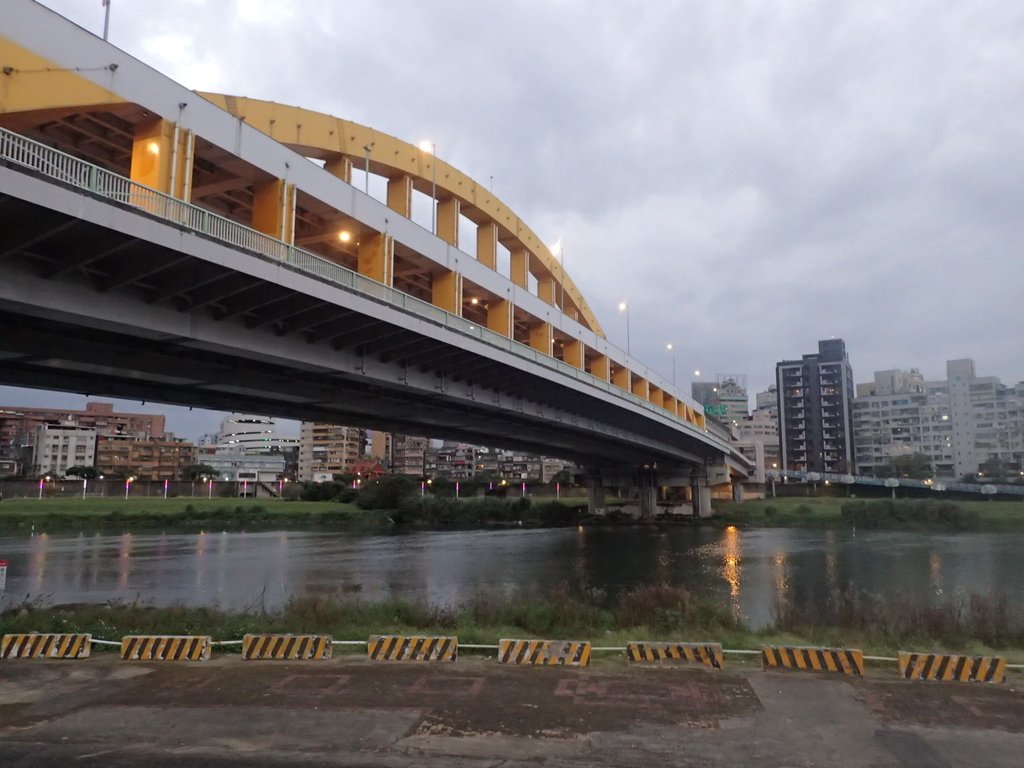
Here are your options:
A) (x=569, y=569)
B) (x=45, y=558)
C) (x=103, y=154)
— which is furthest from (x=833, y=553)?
(x=45, y=558)

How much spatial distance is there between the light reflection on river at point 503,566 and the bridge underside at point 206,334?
6.94 m

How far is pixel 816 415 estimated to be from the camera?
4943 inches

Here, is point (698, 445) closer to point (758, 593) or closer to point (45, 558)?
point (758, 593)

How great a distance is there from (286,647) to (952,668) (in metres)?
10.5

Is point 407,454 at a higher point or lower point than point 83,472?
higher

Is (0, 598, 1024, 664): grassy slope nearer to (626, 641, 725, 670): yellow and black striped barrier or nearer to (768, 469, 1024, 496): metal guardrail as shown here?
(626, 641, 725, 670): yellow and black striped barrier

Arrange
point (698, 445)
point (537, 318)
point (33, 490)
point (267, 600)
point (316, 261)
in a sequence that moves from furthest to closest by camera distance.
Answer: point (33, 490)
point (698, 445)
point (537, 318)
point (267, 600)
point (316, 261)

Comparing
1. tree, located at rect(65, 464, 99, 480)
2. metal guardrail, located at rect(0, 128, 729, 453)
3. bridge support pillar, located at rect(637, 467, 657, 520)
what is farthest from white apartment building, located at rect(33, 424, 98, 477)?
metal guardrail, located at rect(0, 128, 729, 453)

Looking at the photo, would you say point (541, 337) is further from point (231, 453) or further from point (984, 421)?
point (231, 453)

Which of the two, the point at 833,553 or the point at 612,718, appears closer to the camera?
the point at 612,718

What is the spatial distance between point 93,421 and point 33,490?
73.6 meters

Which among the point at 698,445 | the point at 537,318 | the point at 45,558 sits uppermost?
the point at 537,318

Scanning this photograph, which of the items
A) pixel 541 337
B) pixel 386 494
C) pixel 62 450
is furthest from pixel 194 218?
pixel 62 450

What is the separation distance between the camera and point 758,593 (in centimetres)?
2500
